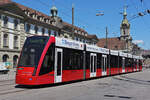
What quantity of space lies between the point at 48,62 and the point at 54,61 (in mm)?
545

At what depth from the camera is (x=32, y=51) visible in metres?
11.8

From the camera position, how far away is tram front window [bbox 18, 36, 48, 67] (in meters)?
11.5

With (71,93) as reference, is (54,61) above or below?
above

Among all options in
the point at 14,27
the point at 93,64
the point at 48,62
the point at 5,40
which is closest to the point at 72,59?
the point at 48,62

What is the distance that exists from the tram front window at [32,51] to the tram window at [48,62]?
1.40 ft

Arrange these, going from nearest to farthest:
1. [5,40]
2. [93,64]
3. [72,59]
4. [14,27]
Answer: [72,59], [93,64], [5,40], [14,27]

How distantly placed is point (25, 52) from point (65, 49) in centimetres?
284

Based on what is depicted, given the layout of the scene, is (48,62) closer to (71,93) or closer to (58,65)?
(58,65)

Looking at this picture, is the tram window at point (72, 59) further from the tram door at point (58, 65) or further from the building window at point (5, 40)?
the building window at point (5, 40)

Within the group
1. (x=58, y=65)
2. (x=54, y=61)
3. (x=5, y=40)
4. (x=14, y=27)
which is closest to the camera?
(x=54, y=61)

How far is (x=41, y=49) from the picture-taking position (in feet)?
38.5

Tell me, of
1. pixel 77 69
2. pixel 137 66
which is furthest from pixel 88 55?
pixel 137 66

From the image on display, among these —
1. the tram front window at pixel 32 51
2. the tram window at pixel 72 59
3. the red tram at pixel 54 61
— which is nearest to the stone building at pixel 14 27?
the red tram at pixel 54 61

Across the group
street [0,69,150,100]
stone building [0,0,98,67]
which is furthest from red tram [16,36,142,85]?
stone building [0,0,98,67]
